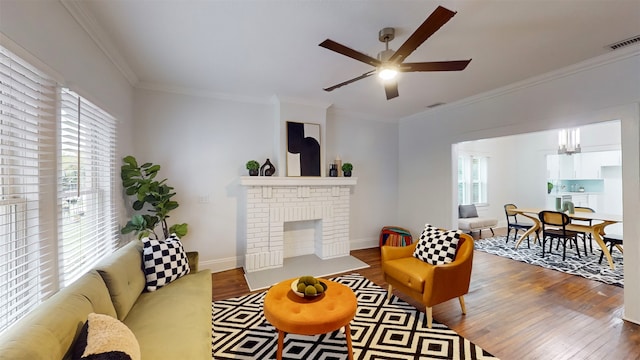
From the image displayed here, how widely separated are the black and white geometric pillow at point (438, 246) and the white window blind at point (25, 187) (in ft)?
10.3

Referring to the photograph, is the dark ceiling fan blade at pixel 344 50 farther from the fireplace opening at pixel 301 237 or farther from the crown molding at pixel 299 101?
the fireplace opening at pixel 301 237

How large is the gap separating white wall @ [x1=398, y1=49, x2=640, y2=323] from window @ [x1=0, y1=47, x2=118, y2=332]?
4753 mm

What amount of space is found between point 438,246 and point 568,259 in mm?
3326

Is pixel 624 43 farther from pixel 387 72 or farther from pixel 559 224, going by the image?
pixel 559 224

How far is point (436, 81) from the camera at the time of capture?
10.9ft

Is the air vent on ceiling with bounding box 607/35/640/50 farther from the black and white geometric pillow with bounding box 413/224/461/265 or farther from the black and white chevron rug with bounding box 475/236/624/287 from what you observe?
the black and white chevron rug with bounding box 475/236/624/287

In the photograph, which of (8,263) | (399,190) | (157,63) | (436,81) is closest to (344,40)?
(436,81)

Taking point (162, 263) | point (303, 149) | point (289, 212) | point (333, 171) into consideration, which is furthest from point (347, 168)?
point (162, 263)

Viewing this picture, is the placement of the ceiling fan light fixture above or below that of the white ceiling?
below

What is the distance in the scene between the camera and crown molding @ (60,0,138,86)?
180 cm

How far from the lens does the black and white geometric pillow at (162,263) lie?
2.18m

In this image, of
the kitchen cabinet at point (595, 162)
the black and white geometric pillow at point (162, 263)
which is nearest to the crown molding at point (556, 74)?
the black and white geometric pillow at point (162, 263)

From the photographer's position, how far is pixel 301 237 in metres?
4.45

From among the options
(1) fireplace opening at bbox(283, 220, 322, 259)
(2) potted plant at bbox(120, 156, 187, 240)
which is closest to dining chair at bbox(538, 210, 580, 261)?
(1) fireplace opening at bbox(283, 220, 322, 259)
